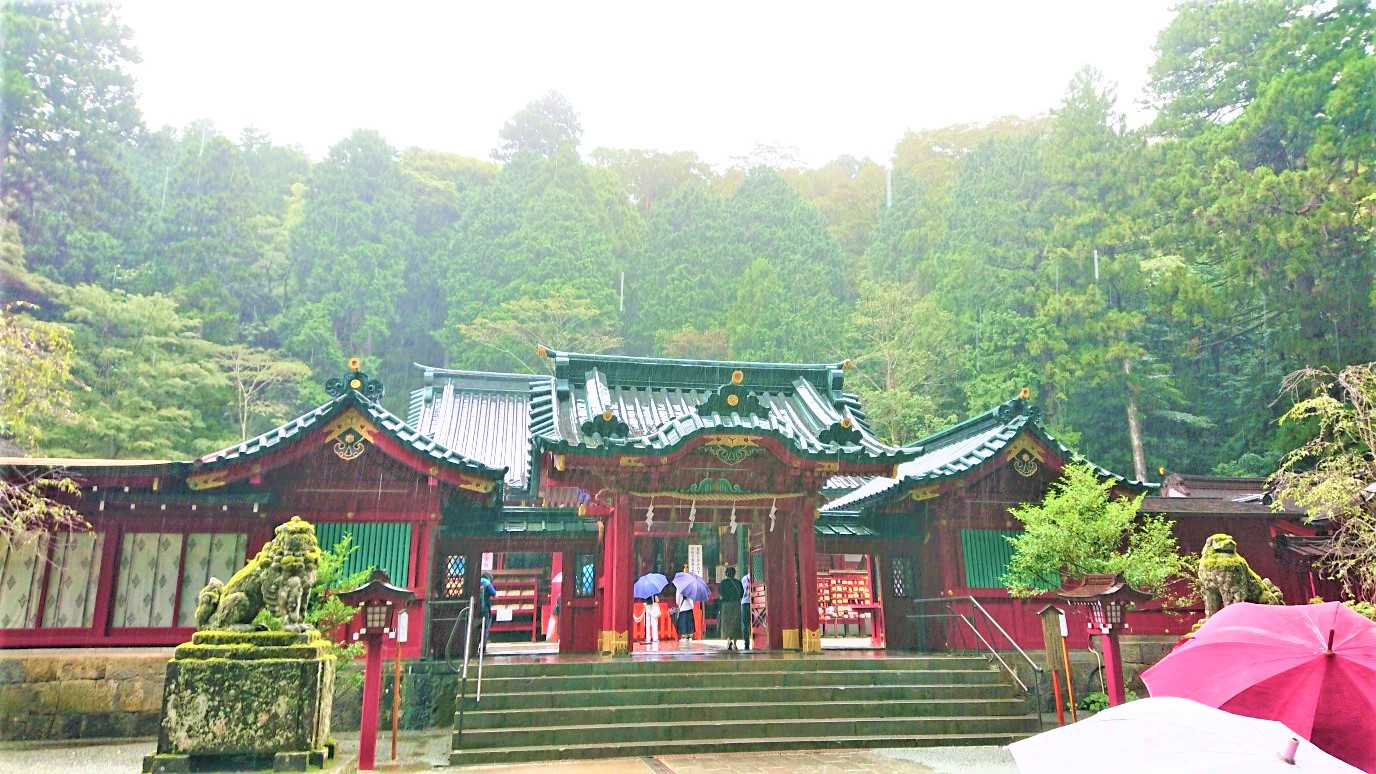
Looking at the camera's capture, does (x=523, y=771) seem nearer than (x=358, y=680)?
Yes

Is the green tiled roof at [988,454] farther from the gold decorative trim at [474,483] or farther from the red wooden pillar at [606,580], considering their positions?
the gold decorative trim at [474,483]

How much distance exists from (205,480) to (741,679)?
817cm

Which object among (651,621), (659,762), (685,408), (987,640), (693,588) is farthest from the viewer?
(651,621)

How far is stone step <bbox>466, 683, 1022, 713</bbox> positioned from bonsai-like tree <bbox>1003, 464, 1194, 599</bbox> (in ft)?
8.49

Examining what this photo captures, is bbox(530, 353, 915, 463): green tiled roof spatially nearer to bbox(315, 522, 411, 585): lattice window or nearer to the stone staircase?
bbox(315, 522, 411, 585): lattice window

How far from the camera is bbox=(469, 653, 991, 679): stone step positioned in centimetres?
1100

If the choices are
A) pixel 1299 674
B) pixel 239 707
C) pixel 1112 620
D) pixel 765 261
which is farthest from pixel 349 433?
pixel 765 261

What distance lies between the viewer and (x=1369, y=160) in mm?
22219

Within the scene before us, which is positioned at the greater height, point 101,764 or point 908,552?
point 908,552

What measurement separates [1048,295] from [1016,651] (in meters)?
19.8

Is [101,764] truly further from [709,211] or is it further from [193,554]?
[709,211]

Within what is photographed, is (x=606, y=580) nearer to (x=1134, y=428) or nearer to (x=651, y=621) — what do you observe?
(x=651, y=621)

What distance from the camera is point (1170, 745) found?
2.68 metres

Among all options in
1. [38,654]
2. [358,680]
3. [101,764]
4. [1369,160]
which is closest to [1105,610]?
[358,680]
